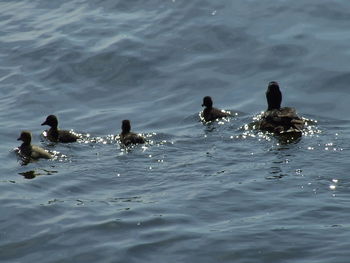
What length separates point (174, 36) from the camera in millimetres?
25641

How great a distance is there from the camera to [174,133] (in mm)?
18531

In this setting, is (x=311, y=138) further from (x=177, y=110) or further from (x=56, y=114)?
(x=56, y=114)

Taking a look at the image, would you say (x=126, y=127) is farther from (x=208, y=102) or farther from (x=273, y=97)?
(x=273, y=97)

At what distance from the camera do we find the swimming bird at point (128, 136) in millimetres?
17406

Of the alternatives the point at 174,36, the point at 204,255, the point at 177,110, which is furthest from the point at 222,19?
the point at 204,255

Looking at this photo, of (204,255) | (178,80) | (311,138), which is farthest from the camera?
(178,80)

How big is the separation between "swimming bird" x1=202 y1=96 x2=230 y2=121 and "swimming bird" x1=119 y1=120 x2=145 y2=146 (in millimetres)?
1771

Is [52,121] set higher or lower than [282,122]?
higher

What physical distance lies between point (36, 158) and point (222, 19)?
10.3 meters

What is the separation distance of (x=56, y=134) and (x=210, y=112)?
306 centimetres

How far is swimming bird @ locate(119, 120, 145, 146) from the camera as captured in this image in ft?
57.1

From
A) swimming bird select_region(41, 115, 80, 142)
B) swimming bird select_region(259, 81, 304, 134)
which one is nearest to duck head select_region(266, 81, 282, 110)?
swimming bird select_region(259, 81, 304, 134)

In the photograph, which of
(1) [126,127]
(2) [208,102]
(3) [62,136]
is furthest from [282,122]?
(3) [62,136]

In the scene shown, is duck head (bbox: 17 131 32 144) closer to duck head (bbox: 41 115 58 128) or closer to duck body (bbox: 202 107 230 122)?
duck head (bbox: 41 115 58 128)
